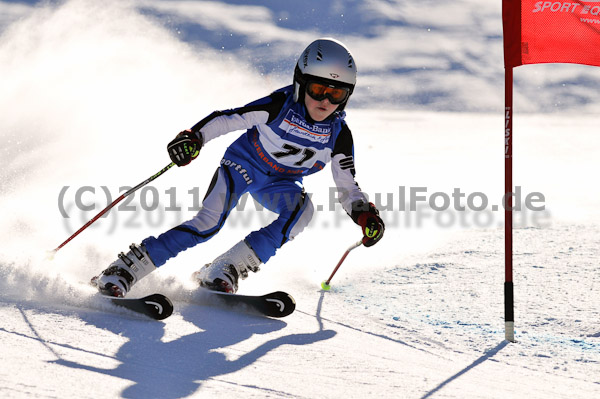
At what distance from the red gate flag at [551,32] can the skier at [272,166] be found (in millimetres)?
1030

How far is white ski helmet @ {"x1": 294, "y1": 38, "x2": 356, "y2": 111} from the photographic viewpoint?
3867mm

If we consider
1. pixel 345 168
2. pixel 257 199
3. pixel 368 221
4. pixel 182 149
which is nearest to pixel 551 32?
pixel 345 168

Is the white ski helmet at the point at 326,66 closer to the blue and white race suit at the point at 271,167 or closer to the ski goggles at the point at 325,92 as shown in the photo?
the ski goggles at the point at 325,92

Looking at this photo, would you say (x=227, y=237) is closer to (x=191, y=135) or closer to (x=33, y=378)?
(x=191, y=135)

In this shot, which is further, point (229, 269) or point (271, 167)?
point (271, 167)

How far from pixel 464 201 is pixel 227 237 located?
377 centimetres

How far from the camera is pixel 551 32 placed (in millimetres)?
4016

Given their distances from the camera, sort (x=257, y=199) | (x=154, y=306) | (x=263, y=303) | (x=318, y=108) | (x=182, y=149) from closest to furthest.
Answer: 1. (x=154, y=306)
2. (x=263, y=303)
3. (x=182, y=149)
4. (x=318, y=108)
5. (x=257, y=199)

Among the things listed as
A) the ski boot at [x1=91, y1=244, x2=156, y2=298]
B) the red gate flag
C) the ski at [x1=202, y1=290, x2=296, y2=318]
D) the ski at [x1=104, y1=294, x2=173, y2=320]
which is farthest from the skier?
the red gate flag

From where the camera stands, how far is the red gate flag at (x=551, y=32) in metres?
3.88

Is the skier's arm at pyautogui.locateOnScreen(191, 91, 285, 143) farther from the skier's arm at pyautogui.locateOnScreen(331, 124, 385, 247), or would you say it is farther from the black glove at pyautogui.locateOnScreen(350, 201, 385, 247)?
the black glove at pyautogui.locateOnScreen(350, 201, 385, 247)

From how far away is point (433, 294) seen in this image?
4648 mm

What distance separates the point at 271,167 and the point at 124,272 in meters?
1.20

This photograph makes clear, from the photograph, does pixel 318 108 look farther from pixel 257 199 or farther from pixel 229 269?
pixel 229 269
